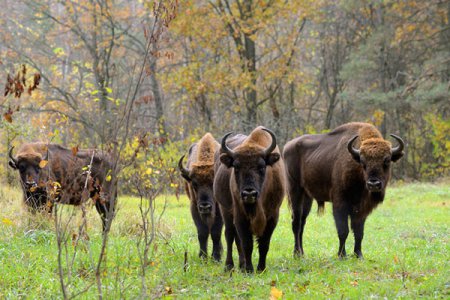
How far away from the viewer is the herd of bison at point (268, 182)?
742 centimetres

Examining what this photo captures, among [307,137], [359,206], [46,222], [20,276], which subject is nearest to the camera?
[20,276]

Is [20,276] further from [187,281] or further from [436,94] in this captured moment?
[436,94]

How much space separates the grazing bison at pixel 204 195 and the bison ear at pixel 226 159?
100 centimetres

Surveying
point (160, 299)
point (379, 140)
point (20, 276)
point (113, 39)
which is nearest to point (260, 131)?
point (379, 140)

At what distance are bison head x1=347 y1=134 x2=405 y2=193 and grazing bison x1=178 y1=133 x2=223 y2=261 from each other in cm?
225

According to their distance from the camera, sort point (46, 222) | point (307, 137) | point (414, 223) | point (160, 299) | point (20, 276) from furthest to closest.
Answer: point (414, 223)
point (307, 137)
point (46, 222)
point (20, 276)
point (160, 299)

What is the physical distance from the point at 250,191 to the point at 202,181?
166 cm

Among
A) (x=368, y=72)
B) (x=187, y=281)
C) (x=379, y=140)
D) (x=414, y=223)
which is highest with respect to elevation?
(x=368, y=72)

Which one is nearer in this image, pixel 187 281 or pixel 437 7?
pixel 187 281

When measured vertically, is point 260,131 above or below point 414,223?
above

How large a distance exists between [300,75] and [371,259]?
66.3 ft

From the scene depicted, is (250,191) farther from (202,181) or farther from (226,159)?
(202,181)

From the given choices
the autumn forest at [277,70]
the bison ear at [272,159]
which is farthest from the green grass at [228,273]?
the autumn forest at [277,70]

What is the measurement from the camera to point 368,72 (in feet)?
91.7
